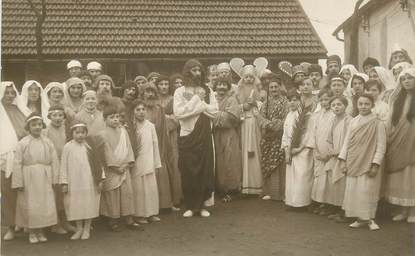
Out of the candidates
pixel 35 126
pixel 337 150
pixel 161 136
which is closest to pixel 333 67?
pixel 337 150

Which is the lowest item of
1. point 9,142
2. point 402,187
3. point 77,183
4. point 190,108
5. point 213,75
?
point 402,187

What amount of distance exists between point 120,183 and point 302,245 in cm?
162

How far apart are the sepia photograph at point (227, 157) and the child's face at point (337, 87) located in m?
0.01

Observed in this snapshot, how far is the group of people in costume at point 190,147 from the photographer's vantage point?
434cm

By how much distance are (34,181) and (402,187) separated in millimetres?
3143

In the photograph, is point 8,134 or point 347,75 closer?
point 8,134

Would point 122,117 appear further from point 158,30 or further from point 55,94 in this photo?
point 158,30

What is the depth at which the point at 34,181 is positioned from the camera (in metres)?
4.22

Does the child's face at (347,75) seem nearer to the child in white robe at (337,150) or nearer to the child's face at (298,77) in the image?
the child's face at (298,77)

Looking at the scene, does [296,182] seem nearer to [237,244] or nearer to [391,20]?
[237,244]

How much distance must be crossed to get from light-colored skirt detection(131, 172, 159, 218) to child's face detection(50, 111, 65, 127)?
816mm

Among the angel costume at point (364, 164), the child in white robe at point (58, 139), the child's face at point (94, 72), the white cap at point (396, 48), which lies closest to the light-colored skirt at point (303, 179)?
the angel costume at point (364, 164)

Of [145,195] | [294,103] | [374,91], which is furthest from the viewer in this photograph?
[294,103]

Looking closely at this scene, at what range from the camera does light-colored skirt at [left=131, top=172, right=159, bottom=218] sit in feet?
15.9
